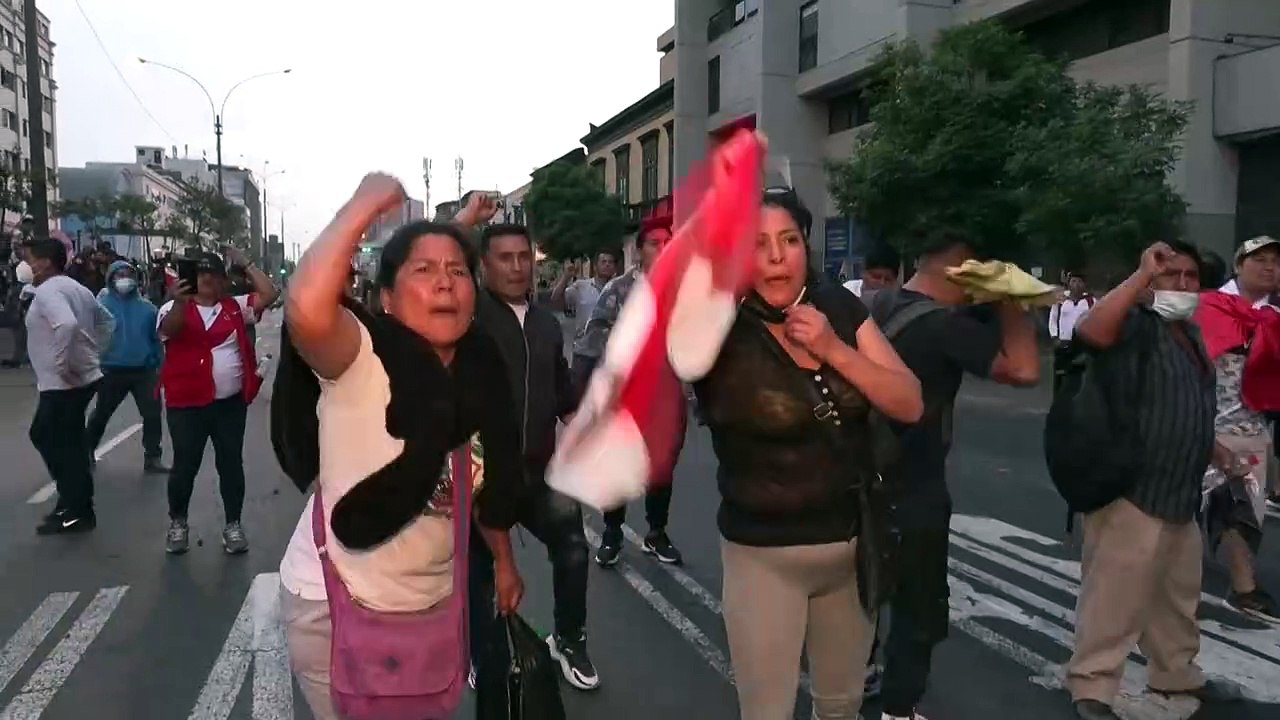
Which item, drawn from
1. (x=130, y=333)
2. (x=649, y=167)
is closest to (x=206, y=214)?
(x=649, y=167)

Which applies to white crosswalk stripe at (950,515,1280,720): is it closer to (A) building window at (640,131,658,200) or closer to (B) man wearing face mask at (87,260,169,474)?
(B) man wearing face mask at (87,260,169,474)

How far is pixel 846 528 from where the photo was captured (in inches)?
110

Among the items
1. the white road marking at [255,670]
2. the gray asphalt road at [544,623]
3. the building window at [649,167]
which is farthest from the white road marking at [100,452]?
the building window at [649,167]

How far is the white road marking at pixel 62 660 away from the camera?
4312 millimetres

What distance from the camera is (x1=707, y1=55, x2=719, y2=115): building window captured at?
41250mm

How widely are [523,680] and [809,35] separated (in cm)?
3430

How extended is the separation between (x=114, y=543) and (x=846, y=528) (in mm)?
5663

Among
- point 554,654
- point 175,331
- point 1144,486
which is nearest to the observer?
point 1144,486

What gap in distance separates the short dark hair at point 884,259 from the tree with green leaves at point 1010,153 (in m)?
10.8

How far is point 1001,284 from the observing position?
317cm

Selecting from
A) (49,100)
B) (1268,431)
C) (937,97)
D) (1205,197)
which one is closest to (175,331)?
(1268,431)

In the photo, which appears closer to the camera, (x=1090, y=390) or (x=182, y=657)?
(x=1090, y=390)

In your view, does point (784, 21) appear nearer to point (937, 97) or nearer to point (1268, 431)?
point (937, 97)

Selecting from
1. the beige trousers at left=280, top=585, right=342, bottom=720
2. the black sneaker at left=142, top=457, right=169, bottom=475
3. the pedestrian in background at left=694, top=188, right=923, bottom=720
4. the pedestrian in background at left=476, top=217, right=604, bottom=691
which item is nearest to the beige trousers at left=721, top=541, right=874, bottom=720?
the pedestrian in background at left=694, top=188, right=923, bottom=720
